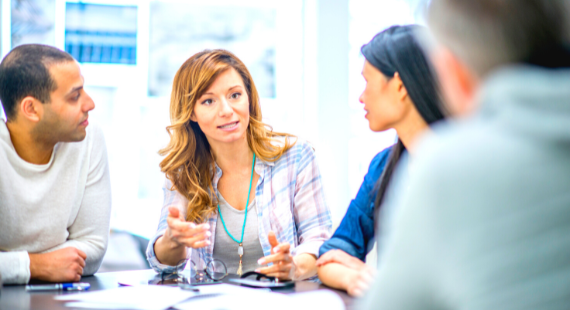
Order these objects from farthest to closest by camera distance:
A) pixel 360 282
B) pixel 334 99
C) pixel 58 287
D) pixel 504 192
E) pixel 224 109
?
pixel 334 99 → pixel 224 109 → pixel 58 287 → pixel 360 282 → pixel 504 192

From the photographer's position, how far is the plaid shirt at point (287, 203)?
1.85 metres

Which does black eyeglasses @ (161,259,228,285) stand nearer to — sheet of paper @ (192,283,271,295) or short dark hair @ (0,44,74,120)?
sheet of paper @ (192,283,271,295)

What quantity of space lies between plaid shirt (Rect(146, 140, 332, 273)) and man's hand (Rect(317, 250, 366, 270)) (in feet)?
1.16

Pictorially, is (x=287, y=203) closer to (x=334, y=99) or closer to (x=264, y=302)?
(x=264, y=302)

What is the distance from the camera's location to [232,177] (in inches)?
77.9

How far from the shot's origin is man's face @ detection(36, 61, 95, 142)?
5.72ft

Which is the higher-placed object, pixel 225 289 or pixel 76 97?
pixel 76 97

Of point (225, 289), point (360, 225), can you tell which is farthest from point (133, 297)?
point (360, 225)

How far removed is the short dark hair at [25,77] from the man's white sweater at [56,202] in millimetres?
117

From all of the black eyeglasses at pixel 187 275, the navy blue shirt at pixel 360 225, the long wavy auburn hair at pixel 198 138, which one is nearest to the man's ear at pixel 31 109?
the long wavy auburn hair at pixel 198 138

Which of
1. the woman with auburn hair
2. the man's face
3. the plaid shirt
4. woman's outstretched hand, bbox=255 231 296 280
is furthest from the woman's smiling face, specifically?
woman's outstretched hand, bbox=255 231 296 280

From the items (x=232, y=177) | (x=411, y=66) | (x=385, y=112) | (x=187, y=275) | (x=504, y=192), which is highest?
(x=411, y=66)

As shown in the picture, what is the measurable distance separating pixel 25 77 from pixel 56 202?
0.47 meters

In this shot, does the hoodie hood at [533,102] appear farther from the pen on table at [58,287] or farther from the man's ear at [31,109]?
the man's ear at [31,109]
